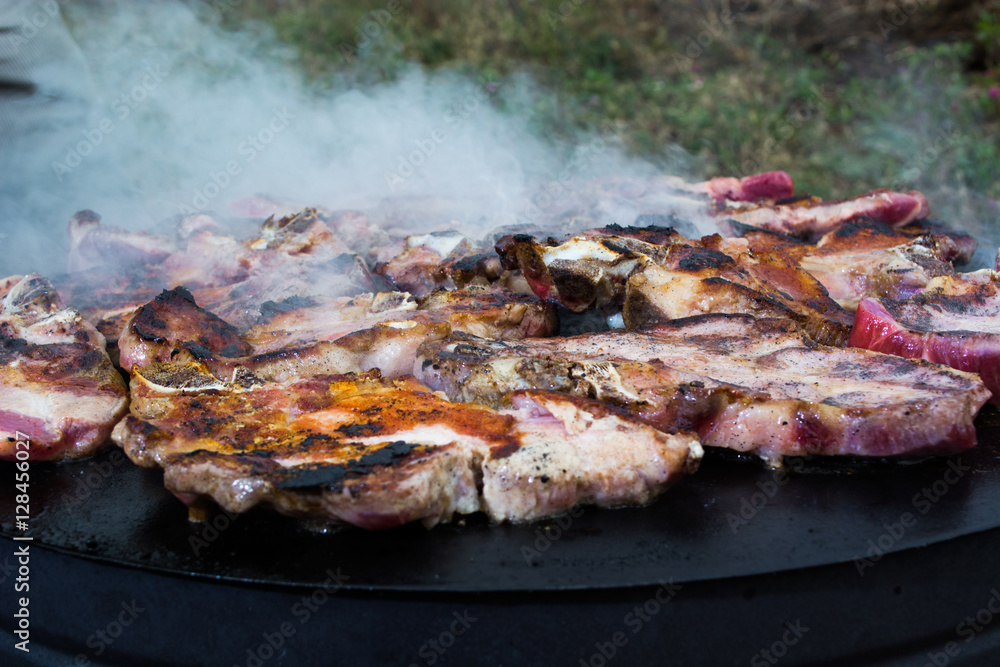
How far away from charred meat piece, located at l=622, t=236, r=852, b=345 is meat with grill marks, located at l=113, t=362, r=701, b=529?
87 centimetres

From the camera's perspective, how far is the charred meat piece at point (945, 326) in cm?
249

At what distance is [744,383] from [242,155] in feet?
16.3

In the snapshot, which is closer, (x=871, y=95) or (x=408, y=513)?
(x=408, y=513)

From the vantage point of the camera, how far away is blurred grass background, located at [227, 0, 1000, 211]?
10359mm

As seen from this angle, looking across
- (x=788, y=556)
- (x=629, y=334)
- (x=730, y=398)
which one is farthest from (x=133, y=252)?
(x=788, y=556)

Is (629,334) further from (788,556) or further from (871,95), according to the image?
(871,95)

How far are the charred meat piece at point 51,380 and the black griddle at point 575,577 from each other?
32cm

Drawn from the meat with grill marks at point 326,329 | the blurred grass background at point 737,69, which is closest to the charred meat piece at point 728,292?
the meat with grill marks at point 326,329

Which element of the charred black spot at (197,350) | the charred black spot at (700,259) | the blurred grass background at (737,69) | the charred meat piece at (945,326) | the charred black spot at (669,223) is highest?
the charred meat piece at (945,326)

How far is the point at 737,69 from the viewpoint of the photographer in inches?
461

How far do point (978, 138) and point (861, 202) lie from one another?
804cm

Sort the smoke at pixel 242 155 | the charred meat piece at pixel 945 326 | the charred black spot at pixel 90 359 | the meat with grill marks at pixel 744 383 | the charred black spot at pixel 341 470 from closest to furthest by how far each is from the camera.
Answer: the charred black spot at pixel 341 470 → the meat with grill marks at pixel 744 383 → the charred meat piece at pixel 945 326 → the charred black spot at pixel 90 359 → the smoke at pixel 242 155

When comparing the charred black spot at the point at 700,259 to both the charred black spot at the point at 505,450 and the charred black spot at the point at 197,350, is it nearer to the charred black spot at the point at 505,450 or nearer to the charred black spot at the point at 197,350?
the charred black spot at the point at 505,450

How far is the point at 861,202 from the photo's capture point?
422cm
